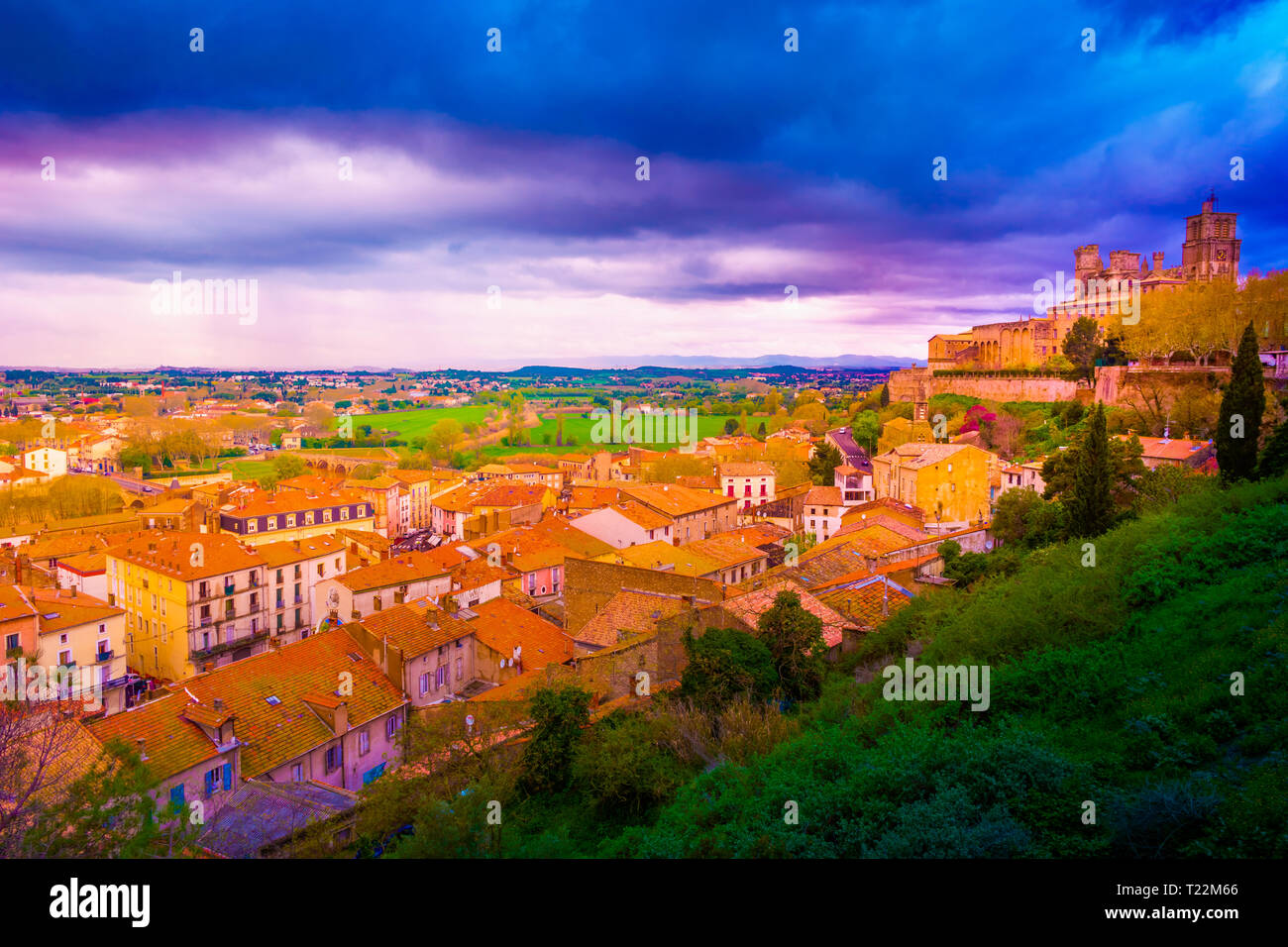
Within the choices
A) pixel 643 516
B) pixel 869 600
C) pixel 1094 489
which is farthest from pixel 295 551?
pixel 1094 489

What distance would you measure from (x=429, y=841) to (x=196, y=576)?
1096 inches

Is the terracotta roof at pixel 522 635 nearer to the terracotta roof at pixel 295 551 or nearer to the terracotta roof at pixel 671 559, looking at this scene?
the terracotta roof at pixel 671 559

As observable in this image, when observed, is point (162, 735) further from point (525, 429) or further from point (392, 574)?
point (525, 429)

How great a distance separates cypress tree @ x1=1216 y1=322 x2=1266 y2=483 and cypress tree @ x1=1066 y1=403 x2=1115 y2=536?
2.70m

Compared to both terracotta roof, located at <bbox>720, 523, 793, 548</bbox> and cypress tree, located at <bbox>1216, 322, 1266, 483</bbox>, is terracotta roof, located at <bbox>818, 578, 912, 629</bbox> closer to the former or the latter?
cypress tree, located at <bbox>1216, 322, 1266, 483</bbox>

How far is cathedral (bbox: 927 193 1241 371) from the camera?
5903cm

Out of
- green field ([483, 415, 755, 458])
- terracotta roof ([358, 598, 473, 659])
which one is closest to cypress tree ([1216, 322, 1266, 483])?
terracotta roof ([358, 598, 473, 659])

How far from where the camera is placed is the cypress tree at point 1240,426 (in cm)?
1973

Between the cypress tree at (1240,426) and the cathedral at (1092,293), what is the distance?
1520 inches

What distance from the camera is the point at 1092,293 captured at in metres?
69.8

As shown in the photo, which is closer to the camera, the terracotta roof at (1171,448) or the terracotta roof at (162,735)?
the terracotta roof at (162,735)

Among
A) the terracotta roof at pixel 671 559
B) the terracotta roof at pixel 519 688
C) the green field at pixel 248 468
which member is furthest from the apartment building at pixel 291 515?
the green field at pixel 248 468

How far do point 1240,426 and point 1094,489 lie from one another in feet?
12.1
